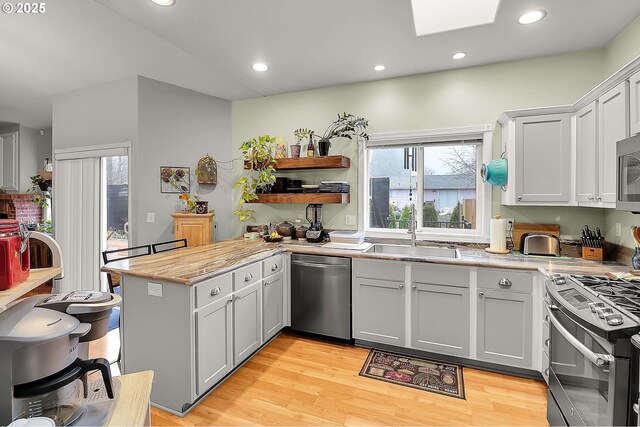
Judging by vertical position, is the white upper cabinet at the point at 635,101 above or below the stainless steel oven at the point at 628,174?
above

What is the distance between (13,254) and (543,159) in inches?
128

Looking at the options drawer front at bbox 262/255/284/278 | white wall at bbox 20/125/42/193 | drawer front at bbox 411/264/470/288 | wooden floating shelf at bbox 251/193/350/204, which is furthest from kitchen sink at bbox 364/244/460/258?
white wall at bbox 20/125/42/193

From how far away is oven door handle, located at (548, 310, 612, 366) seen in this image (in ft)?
4.42

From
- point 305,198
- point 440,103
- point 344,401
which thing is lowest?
point 344,401

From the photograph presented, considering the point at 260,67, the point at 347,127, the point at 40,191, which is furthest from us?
the point at 40,191

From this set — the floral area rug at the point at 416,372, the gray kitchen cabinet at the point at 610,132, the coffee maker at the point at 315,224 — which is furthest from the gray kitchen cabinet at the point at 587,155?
the coffee maker at the point at 315,224

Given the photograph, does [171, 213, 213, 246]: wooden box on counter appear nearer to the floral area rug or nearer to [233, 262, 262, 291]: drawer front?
[233, 262, 262, 291]: drawer front

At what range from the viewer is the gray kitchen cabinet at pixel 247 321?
242 centimetres

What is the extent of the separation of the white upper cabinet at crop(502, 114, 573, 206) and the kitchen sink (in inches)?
28.1

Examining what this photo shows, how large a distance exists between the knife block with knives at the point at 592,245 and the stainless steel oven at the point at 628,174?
850 mm

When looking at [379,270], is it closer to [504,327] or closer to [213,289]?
[504,327]

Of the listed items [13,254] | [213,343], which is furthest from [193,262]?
[13,254]

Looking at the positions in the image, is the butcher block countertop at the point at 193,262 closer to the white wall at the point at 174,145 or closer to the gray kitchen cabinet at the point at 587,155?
the white wall at the point at 174,145

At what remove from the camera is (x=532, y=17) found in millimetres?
2262
